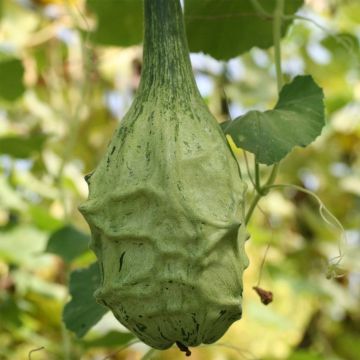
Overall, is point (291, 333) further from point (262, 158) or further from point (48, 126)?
point (262, 158)

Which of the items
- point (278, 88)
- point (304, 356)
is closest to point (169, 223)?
point (278, 88)

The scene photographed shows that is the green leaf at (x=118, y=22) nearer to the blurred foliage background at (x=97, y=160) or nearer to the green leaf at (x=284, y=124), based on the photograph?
the blurred foliage background at (x=97, y=160)

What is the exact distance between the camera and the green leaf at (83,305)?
3.71ft

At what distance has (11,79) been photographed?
170 centimetres

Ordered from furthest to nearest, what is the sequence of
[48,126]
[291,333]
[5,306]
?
[48,126], [291,333], [5,306]

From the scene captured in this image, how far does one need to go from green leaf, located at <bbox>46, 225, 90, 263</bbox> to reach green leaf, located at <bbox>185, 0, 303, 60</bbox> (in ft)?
1.31

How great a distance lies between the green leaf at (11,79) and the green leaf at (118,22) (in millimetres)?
210

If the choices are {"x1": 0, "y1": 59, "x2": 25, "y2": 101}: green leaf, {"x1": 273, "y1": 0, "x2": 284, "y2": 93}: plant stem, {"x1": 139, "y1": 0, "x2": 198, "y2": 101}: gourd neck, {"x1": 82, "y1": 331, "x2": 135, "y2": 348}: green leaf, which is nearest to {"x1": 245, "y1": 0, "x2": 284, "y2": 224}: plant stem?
{"x1": 273, "y1": 0, "x2": 284, "y2": 93}: plant stem

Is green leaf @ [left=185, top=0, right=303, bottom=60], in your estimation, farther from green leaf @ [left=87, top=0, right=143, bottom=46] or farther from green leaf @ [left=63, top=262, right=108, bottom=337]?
green leaf @ [left=63, top=262, right=108, bottom=337]

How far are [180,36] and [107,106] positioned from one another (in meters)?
1.60

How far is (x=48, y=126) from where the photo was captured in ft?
7.79

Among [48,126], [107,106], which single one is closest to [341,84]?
[107,106]

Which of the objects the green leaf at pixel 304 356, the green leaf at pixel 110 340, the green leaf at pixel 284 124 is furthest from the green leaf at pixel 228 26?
the green leaf at pixel 304 356

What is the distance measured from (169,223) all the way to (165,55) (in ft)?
0.61
